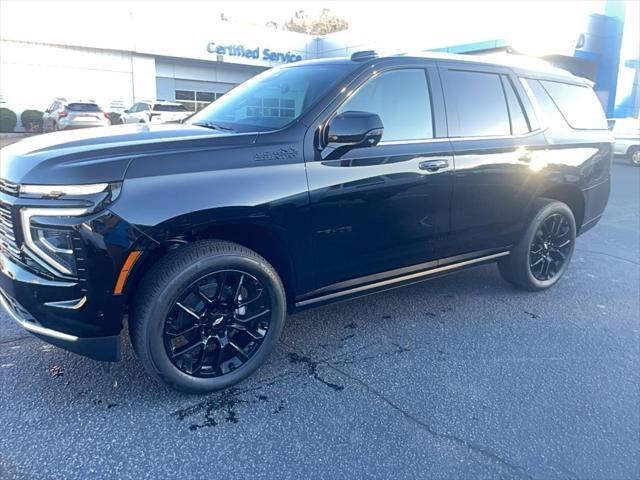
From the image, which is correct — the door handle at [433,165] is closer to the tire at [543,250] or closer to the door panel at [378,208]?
the door panel at [378,208]

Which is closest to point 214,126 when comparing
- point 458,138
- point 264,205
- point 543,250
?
point 264,205

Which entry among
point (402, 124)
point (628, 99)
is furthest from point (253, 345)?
point (628, 99)

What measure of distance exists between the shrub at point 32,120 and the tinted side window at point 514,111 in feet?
81.4

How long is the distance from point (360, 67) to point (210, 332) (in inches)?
76.9

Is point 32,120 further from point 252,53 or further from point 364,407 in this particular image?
point 364,407

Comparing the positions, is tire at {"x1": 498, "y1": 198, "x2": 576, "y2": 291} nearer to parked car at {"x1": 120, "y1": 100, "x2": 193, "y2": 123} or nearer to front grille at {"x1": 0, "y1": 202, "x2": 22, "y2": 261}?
front grille at {"x1": 0, "y1": 202, "x2": 22, "y2": 261}

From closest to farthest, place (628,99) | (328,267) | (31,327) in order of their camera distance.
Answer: (31,327)
(328,267)
(628,99)

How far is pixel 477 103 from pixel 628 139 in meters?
17.6

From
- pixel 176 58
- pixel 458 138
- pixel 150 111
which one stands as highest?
pixel 176 58

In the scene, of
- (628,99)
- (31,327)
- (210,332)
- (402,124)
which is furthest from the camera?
(628,99)

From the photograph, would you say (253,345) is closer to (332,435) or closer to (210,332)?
(210,332)

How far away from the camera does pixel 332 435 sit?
2664 millimetres

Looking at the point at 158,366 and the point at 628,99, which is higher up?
the point at 628,99

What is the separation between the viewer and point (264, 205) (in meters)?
2.88
